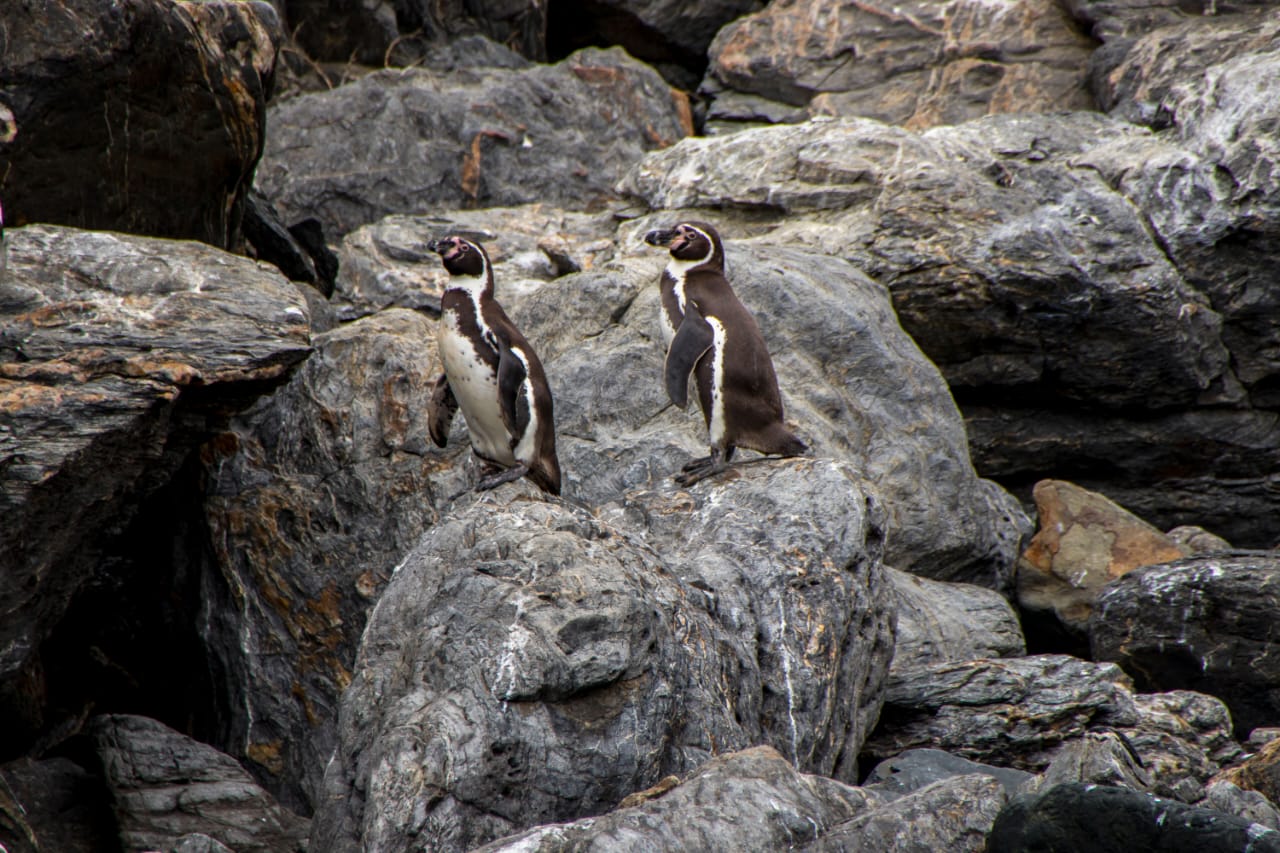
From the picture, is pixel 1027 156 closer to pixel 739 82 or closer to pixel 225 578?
pixel 739 82

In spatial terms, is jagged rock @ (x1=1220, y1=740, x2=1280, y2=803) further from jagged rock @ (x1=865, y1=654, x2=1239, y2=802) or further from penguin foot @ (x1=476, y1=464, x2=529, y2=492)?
penguin foot @ (x1=476, y1=464, x2=529, y2=492)

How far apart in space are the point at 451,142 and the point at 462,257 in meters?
4.99

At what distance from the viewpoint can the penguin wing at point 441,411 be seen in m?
7.75

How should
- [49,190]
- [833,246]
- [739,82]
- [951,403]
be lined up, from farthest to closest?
[739,82] < [833,246] < [951,403] < [49,190]

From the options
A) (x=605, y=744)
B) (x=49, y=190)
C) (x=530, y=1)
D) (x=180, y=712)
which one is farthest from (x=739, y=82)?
(x=605, y=744)

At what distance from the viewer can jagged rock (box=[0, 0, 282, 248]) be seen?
7812mm

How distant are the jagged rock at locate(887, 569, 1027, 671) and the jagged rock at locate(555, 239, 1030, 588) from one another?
0.40 meters

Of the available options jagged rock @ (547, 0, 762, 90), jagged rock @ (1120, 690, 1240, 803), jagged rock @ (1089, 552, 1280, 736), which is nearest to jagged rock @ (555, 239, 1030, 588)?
jagged rock @ (1089, 552, 1280, 736)

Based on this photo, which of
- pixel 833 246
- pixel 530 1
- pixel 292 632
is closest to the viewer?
pixel 292 632

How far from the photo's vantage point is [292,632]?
7531mm

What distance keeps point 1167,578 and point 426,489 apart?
155 inches

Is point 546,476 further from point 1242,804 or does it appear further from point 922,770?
point 1242,804

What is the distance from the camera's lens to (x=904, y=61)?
44.6ft

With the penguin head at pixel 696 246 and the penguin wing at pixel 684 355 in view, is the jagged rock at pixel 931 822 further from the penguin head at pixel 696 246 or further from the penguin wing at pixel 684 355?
the penguin head at pixel 696 246
